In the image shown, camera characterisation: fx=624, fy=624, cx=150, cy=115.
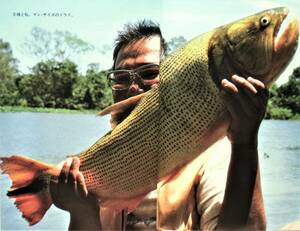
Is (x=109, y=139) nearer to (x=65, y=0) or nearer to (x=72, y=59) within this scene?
(x=72, y=59)

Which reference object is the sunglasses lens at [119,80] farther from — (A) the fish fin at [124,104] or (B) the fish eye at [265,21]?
(B) the fish eye at [265,21]

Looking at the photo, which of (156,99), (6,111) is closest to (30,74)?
(6,111)

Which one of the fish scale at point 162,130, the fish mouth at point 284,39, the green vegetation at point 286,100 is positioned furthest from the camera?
the green vegetation at point 286,100

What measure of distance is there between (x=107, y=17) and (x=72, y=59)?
0.24 metres

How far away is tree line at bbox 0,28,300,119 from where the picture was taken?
2.68m

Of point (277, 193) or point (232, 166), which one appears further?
point (277, 193)

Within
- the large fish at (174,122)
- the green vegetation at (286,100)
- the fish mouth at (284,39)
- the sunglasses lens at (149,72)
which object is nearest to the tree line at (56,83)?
the green vegetation at (286,100)

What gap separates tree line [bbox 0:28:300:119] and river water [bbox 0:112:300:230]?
0.06 meters

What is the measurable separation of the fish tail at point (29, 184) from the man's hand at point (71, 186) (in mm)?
31

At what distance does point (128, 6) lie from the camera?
2.64m

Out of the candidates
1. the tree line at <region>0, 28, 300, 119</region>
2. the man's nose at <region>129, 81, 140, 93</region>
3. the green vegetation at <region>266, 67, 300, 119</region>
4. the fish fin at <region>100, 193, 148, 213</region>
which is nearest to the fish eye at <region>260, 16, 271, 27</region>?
the green vegetation at <region>266, 67, 300, 119</region>

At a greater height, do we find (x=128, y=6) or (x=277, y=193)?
(x=128, y=6)

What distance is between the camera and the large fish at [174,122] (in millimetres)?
2262

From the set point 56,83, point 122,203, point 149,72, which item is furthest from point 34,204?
point 149,72
